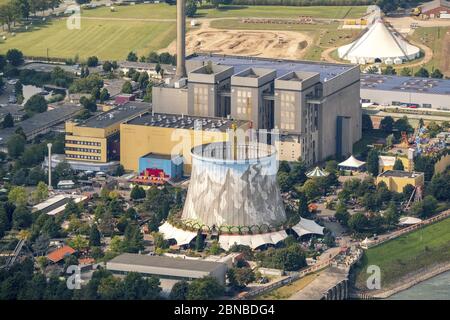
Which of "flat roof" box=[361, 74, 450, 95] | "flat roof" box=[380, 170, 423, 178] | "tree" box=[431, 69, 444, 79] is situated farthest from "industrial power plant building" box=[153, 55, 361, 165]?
"tree" box=[431, 69, 444, 79]

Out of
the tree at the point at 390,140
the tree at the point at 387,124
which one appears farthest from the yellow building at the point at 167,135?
the tree at the point at 387,124

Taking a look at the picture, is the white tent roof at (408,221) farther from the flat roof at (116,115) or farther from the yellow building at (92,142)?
the flat roof at (116,115)

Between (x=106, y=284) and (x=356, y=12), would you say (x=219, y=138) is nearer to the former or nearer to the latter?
(x=106, y=284)

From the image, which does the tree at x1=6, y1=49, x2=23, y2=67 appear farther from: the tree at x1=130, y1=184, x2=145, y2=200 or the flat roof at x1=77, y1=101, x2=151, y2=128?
the tree at x1=130, y1=184, x2=145, y2=200
